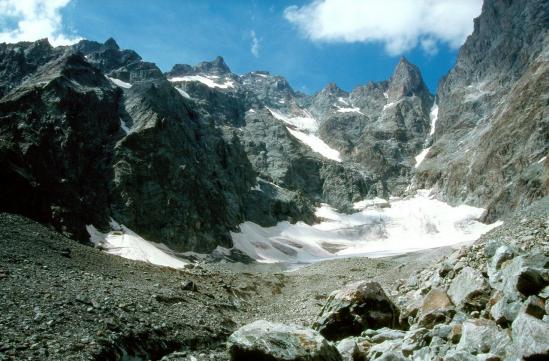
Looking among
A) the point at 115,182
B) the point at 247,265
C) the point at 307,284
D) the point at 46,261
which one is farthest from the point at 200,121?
the point at 46,261

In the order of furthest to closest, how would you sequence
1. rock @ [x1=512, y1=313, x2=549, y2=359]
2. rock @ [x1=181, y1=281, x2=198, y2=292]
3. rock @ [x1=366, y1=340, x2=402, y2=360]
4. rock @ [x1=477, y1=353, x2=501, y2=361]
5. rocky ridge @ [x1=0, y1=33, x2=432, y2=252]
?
rocky ridge @ [x1=0, y1=33, x2=432, y2=252] → rock @ [x1=181, y1=281, x2=198, y2=292] → rock @ [x1=366, y1=340, x2=402, y2=360] → rock @ [x1=477, y1=353, x2=501, y2=361] → rock @ [x1=512, y1=313, x2=549, y2=359]

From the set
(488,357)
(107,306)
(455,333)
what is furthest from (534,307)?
(107,306)

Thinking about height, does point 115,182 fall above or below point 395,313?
above

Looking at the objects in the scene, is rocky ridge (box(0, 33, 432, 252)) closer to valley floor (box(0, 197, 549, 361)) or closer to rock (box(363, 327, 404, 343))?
valley floor (box(0, 197, 549, 361))

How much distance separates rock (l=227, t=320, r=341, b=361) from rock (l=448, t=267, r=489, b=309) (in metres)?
4.92

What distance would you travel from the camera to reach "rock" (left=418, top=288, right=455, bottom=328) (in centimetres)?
1628

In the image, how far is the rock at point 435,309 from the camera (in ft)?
53.4

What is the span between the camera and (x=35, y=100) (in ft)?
316

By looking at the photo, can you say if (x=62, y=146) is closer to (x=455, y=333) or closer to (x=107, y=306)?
(x=107, y=306)

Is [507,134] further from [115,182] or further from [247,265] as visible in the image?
[115,182]

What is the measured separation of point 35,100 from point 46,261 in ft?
238

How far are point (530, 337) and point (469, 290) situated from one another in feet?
19.0

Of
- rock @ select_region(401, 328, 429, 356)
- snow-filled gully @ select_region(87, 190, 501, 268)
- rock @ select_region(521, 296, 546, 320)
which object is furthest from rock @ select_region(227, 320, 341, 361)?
snow-filled gully @ select_region(87, 190, 501, 268)

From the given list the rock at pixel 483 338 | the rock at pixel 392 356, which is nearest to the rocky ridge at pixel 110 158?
the rock at pixel 392 356
